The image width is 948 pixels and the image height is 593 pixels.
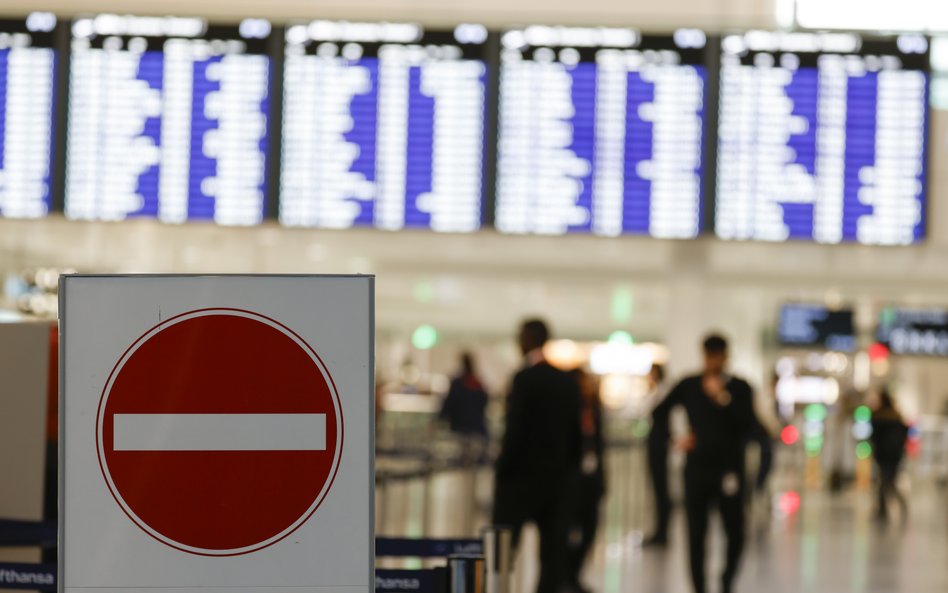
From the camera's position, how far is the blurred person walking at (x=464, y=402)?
12305 mm

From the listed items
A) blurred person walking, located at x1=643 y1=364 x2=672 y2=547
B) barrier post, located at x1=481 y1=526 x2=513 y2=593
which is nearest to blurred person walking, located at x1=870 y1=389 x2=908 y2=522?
blurred person walking, located at x1=643 y1=364 x2=672 y2=547

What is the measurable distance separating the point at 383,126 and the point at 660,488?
10.9ft

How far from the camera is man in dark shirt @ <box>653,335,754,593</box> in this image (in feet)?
21.9

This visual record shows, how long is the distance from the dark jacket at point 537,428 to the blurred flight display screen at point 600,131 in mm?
3125

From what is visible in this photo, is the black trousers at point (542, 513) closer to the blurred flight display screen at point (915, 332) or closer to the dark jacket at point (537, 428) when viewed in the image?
the dark jacket at point (537, 428)

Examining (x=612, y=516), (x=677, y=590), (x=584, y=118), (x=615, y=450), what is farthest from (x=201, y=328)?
(x=615, y=450)

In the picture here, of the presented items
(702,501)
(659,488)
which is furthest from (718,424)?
(659,488)

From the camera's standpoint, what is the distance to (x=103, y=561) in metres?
2.15

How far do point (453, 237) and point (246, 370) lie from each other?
25.0 feet

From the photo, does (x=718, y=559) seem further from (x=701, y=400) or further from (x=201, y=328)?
(x=201, y=328)

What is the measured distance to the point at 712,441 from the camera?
6.68m

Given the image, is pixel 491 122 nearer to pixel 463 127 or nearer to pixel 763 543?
pixel 463 127

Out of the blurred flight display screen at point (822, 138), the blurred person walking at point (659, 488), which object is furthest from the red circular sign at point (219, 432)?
the blurred person walking at point (659, 488)

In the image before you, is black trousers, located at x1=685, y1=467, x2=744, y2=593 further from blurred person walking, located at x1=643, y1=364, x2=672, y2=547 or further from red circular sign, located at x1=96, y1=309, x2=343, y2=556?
red circular sign, located at x1=96, y1=309, x2=343, y2=556
